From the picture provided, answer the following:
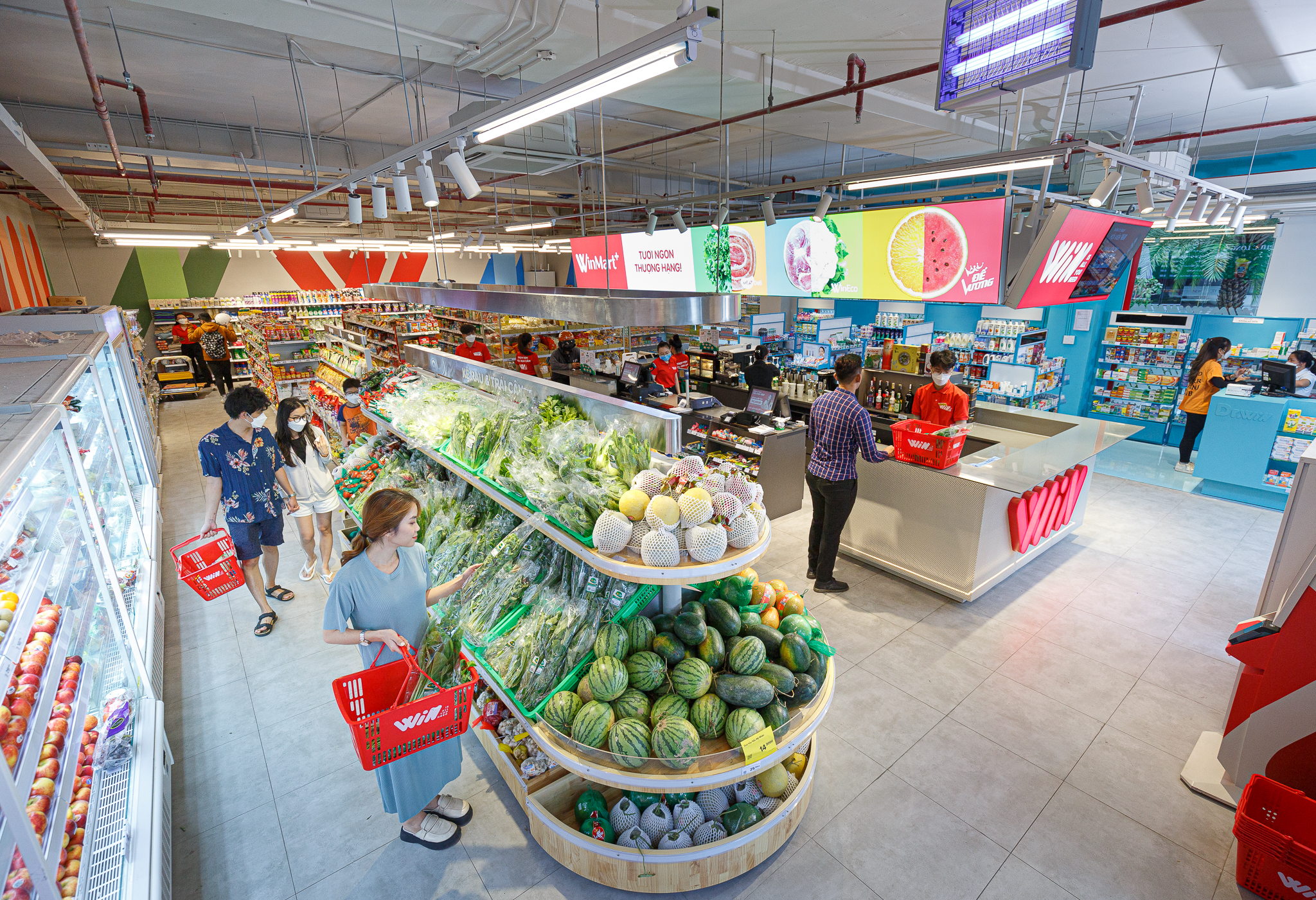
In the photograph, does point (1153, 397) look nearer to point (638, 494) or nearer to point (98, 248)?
point (638, 494)

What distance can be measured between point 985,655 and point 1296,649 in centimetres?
172

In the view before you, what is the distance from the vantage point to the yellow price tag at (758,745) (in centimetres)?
232

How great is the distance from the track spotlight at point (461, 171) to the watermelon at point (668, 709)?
293 cm

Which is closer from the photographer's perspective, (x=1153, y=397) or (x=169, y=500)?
(x=169, y=500)

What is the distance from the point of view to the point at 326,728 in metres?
Result: 3.60

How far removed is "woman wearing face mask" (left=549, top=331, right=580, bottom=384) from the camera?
10398 mm

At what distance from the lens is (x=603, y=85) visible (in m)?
2.14

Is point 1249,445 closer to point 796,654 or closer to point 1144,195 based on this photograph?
point 1144,195

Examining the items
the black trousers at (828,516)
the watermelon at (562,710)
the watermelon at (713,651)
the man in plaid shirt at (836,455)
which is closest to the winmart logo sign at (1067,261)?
the man in plaid shirt at (836,455)

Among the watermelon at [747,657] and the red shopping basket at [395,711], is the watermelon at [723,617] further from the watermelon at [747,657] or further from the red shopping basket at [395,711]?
the red shopping basket at [395,711]

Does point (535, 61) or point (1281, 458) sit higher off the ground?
point (535, 61)

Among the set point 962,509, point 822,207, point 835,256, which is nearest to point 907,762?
point 962,509

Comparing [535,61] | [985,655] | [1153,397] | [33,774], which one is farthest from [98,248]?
[1153,397]

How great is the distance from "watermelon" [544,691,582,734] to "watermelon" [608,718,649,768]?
0.63 feet
